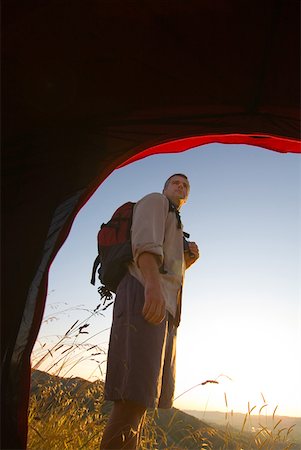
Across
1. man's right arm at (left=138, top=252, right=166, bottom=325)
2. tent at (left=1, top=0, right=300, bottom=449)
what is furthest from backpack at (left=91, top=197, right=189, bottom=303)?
tent at (left=1, top=0, right=300, bottom=449)

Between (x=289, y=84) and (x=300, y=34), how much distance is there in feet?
0.63

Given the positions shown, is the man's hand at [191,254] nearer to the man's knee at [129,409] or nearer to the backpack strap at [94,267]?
the backpack strap at [94,267]

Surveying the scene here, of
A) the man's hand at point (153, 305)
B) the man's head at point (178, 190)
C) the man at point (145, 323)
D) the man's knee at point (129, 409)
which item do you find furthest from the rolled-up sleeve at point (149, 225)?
the man's knee at point (129, 409)

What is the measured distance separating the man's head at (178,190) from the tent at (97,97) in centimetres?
39

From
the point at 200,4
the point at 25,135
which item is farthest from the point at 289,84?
the point at 25,135

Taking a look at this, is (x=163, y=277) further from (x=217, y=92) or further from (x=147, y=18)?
(x=147, y=18)

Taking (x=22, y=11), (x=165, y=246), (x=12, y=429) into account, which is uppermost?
(x=22, y=11)

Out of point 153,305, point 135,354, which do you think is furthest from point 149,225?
point 135,354

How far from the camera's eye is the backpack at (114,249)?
1796mm

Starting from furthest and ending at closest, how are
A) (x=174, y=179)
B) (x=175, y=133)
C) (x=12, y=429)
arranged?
1. (x=174, y=179)
2. (x=175, y=133)
3. (x=12, y=429)

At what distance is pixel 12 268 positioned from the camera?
1.53 metres

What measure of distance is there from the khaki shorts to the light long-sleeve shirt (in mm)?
92

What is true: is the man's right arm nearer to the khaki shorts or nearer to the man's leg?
the khaki shorts

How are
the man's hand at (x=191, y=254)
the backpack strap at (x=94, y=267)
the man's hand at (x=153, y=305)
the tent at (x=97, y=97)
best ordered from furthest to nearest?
the man's hand at (x=191, y=254), the backpack strap at (x=94, y=267), the man's hand at (x=153, y=305), the tent at (x=97, y=97)
